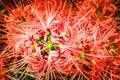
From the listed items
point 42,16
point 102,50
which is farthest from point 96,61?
point 42,16

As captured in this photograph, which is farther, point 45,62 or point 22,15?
point 22,15

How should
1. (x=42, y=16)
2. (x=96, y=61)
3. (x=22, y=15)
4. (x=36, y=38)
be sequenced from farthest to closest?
(x=22, y=15)
(x=42, y=16)
(x=96, y=61)
(x=36, y=38)

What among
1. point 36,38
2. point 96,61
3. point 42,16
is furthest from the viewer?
point 42,16

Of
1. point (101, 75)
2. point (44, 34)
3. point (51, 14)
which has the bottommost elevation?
point (101, 75)

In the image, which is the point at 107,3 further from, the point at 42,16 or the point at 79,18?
the point at 42,16

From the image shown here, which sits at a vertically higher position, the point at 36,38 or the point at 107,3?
the point at 107,3

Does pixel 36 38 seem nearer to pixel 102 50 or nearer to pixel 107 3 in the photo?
pixel 102 50
